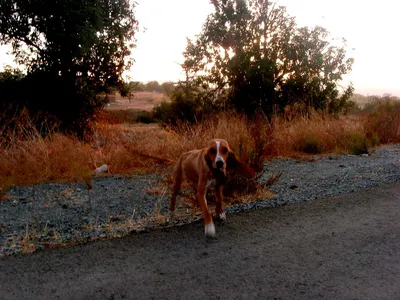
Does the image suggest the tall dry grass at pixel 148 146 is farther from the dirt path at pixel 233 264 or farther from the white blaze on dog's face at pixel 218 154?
the dirt path at pixel 233 264

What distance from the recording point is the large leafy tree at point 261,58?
19.1m

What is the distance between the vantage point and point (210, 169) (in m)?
5.35

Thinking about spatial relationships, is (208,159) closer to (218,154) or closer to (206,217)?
(218,154)

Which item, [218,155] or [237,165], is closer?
[218,155]

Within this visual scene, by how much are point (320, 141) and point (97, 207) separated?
8.68 meters

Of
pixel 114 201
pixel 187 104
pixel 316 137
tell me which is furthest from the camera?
pixel 187 104

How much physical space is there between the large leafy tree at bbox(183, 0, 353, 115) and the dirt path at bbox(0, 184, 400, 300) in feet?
45.0

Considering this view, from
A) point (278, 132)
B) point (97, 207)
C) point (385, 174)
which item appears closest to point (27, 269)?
point (97, 207)

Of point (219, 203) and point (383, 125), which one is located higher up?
point (383, 125)

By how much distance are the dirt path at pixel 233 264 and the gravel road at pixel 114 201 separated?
17.8 inches

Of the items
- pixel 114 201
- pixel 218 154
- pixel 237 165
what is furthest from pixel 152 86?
pixel 218 154

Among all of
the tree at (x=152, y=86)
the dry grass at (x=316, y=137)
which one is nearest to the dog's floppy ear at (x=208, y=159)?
the dry grass at (x=316, y=137)

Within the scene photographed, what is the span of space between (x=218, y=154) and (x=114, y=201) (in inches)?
102

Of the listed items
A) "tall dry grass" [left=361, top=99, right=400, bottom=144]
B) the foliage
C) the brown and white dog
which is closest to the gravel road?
the brown and white dog
